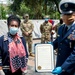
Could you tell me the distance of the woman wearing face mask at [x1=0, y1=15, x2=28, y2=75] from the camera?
3.38 m

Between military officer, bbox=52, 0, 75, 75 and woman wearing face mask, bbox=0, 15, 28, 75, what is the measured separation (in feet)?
2.35

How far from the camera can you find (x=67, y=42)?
285 centimetres

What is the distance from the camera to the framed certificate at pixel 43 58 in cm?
358

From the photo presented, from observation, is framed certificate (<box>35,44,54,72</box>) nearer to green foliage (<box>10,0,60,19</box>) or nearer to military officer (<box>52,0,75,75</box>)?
military officer (<box>52,0,75,75</box>)

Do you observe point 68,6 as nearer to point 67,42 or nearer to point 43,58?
point 67,42

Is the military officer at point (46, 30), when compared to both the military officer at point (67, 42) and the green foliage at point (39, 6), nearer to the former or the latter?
the military officer at point (67, 42)

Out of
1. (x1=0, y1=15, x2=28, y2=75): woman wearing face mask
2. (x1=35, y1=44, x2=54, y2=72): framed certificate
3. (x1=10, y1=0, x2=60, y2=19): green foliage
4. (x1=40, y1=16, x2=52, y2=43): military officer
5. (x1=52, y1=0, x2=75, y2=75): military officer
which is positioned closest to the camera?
(x1=52, y1=0, x2=75, y2=75): military officer

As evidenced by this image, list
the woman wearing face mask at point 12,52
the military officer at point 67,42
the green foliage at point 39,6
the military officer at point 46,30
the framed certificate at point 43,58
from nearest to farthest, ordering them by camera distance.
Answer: the military officer at point 67,42 → the woman wearing face mask at point 12,52 → the framed certificate at point 43,58 → the military officer at point 46,30 → the green foliage at point 39,6

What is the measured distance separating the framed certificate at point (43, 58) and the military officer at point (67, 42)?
1.97 feet

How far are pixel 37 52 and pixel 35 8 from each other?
2674cm

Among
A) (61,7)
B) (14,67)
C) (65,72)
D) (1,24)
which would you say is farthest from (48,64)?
(1,24)

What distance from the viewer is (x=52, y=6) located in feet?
98.6

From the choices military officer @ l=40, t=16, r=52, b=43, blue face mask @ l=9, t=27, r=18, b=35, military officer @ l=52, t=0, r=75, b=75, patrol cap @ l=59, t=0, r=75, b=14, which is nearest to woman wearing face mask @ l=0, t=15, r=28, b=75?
blue face mask @ l=9, t=27, r=18, b=35

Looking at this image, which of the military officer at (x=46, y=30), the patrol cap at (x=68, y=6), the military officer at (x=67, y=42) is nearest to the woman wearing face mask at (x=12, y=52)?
the military officer at (x=67, y=42)
